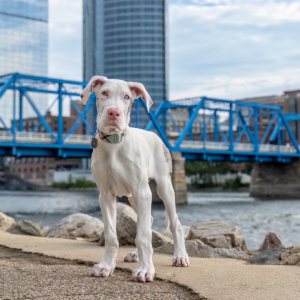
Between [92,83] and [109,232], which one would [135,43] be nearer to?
[92,83]

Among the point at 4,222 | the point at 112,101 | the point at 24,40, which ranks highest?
the point at 24,40

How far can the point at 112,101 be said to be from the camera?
593 cm

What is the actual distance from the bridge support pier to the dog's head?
63632 mm

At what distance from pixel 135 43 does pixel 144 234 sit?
499 ft

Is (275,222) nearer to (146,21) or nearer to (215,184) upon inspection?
(215,184)

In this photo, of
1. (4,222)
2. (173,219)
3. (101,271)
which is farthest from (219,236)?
(4,222)

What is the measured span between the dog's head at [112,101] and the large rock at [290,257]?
148 inches

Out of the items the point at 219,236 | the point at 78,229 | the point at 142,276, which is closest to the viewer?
the point at 142,276

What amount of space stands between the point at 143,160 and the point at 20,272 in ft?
7.26

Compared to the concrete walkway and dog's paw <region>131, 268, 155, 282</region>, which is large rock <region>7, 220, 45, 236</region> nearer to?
the concrete walkway

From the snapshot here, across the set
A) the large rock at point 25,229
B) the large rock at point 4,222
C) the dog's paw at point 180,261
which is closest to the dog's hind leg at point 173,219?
the dog's paw at point 180,261

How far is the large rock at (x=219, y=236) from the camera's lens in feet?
33.9

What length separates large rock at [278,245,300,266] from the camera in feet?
25.1

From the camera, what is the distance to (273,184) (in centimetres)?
7056
